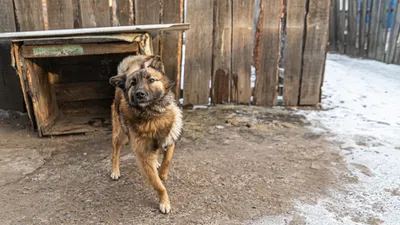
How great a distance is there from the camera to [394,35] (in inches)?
328

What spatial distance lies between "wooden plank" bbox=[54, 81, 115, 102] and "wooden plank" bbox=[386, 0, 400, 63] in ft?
24.0

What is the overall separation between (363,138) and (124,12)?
3632mm

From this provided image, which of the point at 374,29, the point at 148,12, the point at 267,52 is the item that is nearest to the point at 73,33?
the point at 148,12

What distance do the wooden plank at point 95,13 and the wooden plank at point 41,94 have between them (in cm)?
88

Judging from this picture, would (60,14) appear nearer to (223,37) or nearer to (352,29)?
(223,37)

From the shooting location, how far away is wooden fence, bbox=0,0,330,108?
4.62 m

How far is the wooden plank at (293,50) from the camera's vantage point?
16.3 ft

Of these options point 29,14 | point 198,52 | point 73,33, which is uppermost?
point 29,14

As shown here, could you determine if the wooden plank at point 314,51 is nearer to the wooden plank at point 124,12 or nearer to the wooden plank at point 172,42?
the wooden plank at point 172,42

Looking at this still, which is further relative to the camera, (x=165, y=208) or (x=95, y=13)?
(x=95, y=13)

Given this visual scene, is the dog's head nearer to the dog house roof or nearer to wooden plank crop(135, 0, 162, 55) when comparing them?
the dog house roof

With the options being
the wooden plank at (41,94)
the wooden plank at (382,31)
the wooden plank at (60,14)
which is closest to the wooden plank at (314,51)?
the wooden plank at (60,14)

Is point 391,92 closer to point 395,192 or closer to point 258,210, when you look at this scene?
point 395,192

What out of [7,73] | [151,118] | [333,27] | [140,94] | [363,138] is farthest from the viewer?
[333,27]
